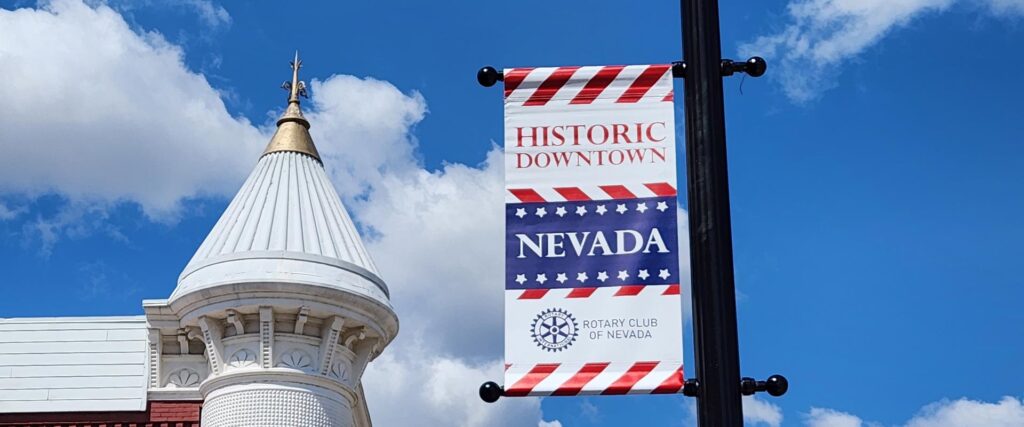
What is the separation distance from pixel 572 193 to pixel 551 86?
0.69 m

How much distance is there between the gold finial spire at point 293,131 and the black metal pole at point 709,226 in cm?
1609

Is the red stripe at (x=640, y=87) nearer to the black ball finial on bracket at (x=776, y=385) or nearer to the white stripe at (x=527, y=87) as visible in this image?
the white stripe at (x=527, y=87)

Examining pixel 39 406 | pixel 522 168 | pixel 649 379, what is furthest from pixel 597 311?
pixel 39 406

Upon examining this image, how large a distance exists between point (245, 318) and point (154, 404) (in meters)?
1.82

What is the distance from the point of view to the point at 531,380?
8258mm

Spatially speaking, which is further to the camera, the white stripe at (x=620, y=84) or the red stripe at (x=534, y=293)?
the white stripe at (x=620, y=84)

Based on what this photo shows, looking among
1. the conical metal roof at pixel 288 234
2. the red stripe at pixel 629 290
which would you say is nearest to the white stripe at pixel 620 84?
the red stripe at pixel 629 290

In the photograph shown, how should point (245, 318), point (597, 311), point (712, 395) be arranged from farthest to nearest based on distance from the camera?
1. point (245, 318)
2. point (597, 311)
3. point (712, 395)

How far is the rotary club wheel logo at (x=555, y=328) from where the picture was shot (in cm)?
830

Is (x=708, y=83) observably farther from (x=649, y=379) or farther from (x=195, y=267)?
(x=195, y=267)

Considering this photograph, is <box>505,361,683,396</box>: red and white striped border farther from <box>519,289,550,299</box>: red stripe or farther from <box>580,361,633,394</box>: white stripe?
<box>519,289,550,299</box>: red stripe

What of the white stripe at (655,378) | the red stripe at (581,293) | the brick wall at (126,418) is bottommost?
the brick wall at (126,418)

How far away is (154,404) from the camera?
21.5m

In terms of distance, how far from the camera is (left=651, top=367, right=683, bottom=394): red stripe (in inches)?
317
